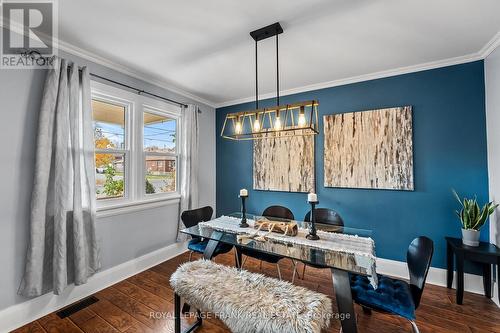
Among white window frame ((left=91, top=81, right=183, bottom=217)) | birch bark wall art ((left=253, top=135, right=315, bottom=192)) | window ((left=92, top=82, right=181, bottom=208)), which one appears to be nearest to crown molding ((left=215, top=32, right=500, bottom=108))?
birch bark wall art ((left=253, top=135, right=315, bottom=192))

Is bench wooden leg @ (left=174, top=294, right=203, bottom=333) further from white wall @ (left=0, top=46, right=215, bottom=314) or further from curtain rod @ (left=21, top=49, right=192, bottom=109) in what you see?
curtain rod @ (left=21, top=49, right=192, bottom=109)

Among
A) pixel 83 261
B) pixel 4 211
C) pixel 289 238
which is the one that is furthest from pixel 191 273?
pixel 4 211

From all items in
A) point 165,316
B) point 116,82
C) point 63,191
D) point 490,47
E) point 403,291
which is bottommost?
point 165,316

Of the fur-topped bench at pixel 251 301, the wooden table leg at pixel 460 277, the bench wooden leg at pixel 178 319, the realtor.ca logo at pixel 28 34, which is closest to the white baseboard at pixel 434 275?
the wooden table leg at pixel 460 277

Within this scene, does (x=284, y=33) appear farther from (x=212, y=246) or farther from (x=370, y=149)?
(x=212, y=246)

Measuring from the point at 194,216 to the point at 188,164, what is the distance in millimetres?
979

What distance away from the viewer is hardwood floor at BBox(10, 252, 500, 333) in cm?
186

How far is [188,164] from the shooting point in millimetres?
3473

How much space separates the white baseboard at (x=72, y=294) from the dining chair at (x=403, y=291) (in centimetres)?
255

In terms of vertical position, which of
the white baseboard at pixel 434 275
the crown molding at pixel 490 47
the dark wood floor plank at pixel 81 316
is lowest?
the dark wood floor plank at pixel 81 316

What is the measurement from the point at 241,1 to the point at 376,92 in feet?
7.16

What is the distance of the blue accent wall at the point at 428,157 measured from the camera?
96.3 inches

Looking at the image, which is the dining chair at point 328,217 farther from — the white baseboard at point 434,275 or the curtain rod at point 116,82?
the curtain rod at point 116,82

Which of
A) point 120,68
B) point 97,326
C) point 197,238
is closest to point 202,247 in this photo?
point 197,238
